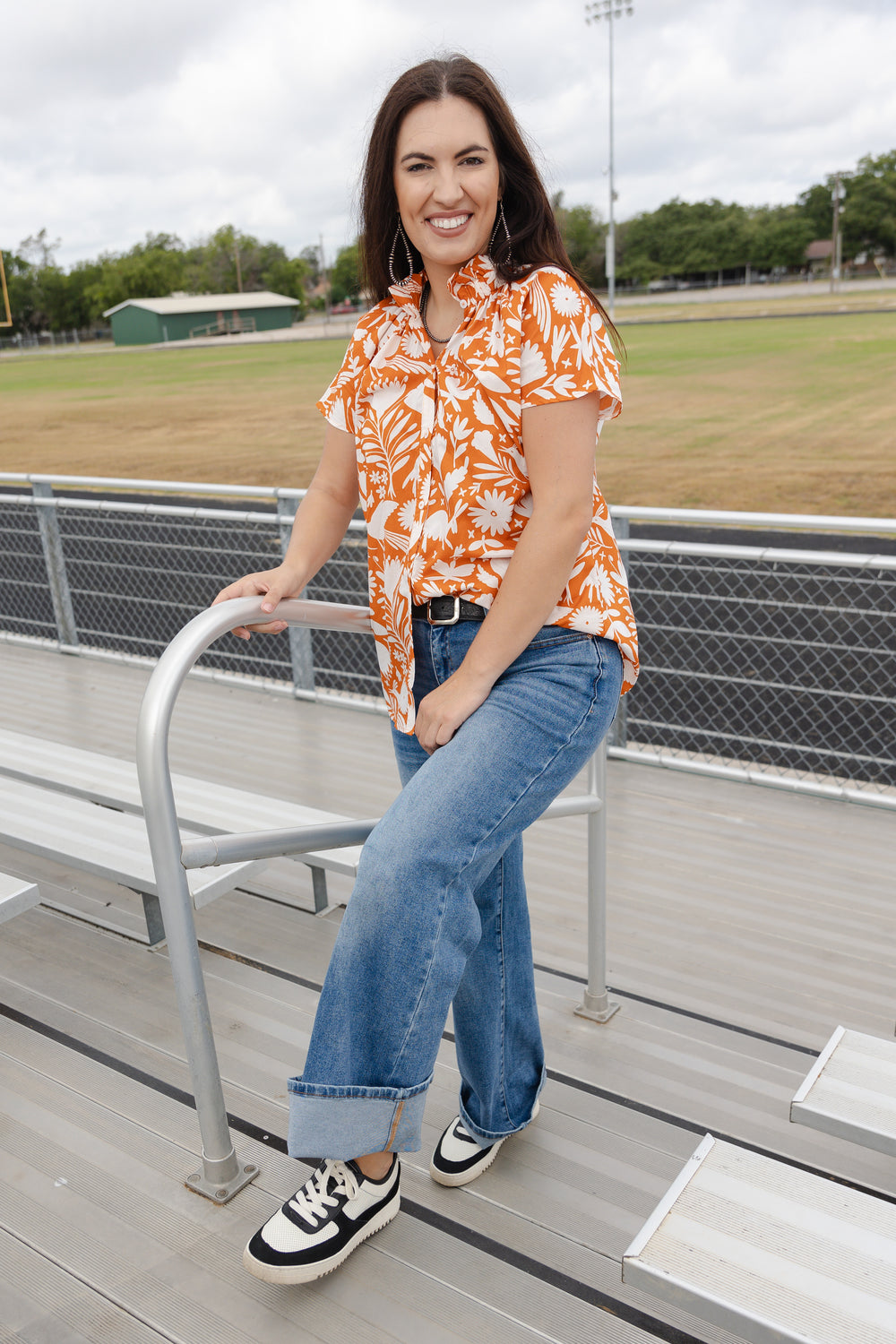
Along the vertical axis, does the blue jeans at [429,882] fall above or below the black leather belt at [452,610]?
below

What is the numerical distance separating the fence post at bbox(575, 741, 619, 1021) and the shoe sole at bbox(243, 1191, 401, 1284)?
72 cm

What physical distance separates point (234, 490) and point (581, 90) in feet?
344

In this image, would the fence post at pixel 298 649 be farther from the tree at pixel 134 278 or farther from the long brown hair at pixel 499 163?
the tree at pixel 134 278

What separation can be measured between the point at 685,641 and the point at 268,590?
4039mm

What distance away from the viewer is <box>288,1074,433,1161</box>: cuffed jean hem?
1.34 meters

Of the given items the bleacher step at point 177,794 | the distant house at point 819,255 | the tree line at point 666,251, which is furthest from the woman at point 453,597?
the distant house at point 819,255

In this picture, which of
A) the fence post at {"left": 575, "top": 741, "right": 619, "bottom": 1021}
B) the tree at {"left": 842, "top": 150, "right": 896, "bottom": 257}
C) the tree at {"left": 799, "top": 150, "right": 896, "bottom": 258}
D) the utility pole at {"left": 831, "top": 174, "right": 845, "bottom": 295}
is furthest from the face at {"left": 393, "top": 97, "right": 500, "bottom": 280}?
the tree at {"left": 842, "top": 150, "right": 896, "bottom": 257}

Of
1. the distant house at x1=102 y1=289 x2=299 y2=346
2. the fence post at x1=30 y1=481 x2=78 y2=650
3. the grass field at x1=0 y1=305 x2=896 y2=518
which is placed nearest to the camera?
the fence post at x1=30 y1=481 x2=78 y2=650

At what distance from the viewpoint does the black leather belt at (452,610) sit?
4.79 ft

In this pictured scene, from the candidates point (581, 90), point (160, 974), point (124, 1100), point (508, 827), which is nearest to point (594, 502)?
point (508, 827)

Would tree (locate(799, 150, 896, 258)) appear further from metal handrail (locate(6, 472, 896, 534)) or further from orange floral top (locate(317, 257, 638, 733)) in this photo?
orange floral top (locate(317, 257, 638, 733))

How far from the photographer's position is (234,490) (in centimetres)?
446

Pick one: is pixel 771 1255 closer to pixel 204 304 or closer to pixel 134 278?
pixel 204 304

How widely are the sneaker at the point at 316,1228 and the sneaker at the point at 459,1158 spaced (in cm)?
26
